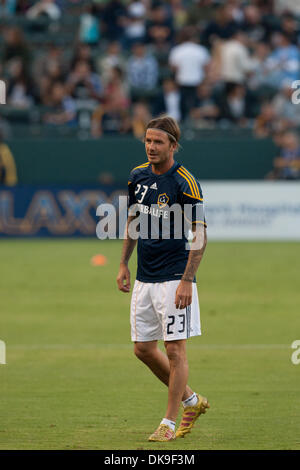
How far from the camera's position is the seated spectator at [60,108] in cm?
2230

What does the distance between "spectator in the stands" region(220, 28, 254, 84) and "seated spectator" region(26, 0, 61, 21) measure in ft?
16.2

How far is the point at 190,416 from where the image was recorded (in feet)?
23.2

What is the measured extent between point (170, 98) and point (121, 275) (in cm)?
1596

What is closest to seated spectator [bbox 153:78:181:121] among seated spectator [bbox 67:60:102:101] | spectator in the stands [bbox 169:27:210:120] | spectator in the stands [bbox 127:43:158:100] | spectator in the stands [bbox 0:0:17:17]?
spectator in the stands [bbox 169:27:210:120]

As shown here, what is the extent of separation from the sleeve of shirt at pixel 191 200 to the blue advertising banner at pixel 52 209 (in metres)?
13.2

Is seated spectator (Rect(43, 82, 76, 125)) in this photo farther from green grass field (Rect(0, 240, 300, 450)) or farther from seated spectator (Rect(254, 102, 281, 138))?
green grass field (Rect(0, 240, 300, 450))

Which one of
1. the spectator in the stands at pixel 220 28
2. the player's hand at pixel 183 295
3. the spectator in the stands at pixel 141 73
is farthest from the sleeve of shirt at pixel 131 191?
the spectator in the stands at pixel 220 28

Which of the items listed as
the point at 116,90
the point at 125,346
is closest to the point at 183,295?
the point at 125,346

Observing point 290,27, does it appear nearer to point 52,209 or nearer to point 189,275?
point 52,209

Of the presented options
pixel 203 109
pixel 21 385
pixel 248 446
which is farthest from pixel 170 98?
pixel 248 446

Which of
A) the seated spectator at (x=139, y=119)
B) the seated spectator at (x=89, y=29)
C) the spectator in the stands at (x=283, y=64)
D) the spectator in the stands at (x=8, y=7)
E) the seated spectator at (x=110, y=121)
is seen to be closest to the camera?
the seated spectator at (x=139, y=119)

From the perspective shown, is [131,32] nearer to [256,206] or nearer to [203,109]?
[203,109]

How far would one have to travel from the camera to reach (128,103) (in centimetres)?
2283

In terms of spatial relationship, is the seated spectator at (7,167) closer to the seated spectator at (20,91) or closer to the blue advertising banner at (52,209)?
the blue advertising banner at (52,209)
